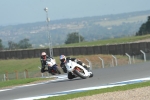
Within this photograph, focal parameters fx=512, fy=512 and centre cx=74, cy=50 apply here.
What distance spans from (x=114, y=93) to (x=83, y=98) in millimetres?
941

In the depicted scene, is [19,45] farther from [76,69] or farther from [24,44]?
[76,69]

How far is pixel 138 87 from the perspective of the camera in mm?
15648

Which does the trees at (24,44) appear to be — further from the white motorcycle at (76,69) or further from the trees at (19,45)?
the white motorcycle at (76,69)

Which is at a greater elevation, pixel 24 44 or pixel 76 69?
pixel 24 44

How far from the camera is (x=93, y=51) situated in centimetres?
6525

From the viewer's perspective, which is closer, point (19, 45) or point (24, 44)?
point (19, 45)

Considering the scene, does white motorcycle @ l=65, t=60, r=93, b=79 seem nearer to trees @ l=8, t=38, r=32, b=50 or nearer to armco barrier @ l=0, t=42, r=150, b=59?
armco barrier @ l=0, t=42, r=150, b=59

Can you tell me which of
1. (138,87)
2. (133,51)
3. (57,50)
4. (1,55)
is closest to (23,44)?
(1,55)

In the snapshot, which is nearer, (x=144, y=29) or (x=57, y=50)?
(x=57, y=50)

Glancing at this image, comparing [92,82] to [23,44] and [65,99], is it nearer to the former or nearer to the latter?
[65,99]

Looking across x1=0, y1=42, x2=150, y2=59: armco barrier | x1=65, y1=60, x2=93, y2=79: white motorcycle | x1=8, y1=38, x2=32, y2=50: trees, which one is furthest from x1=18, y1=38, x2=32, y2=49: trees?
x1=65, y1=60, x2=93, y2=79: white motorcycle

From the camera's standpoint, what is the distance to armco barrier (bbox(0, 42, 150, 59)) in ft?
194

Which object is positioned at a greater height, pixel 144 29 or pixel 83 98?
pixel 144 29

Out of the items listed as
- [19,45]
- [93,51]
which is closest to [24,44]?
[19,45]
